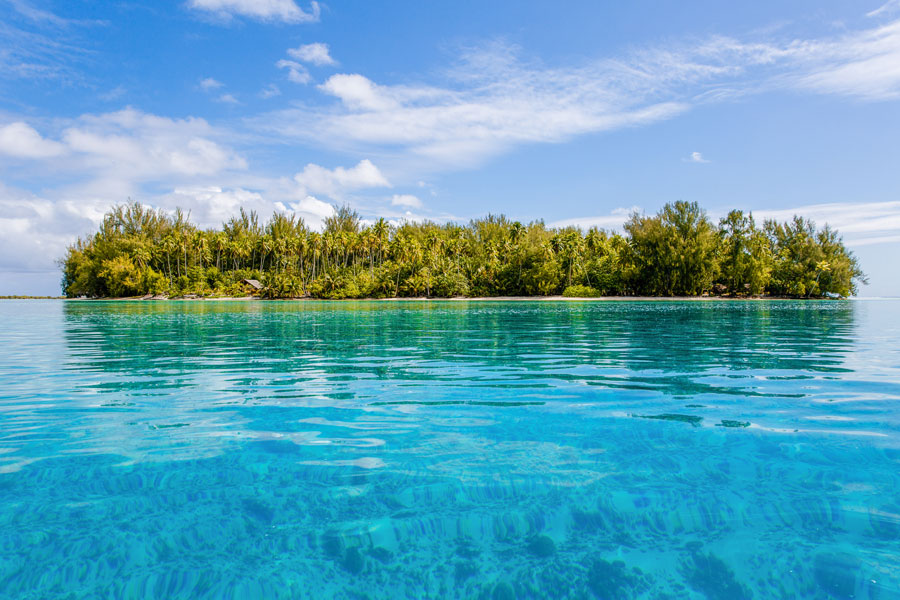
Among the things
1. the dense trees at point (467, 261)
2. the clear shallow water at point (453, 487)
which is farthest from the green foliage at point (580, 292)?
the clear shallow water at point (453, 487)

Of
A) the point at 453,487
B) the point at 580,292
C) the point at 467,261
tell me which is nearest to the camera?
the point at 453,487

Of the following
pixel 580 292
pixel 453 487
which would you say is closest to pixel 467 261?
pixel 580 292

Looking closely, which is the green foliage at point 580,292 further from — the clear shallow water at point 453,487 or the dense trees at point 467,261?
the clear shallow water at point 453,487

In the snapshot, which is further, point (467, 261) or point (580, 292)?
point (467, 261)

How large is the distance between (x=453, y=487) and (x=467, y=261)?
9172cm

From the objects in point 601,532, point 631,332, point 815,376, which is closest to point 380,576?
point 601,532

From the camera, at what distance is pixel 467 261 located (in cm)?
9638

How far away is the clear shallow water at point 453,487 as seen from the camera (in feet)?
12.4

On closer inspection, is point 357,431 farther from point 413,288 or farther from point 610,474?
point 413,288

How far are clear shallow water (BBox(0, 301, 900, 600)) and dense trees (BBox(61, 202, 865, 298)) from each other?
78297mm

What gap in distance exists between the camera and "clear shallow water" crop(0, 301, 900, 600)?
3777 mm

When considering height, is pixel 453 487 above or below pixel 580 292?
below

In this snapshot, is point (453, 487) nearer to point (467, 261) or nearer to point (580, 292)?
point (580, 292)

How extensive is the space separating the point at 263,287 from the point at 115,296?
3253 centimetres
